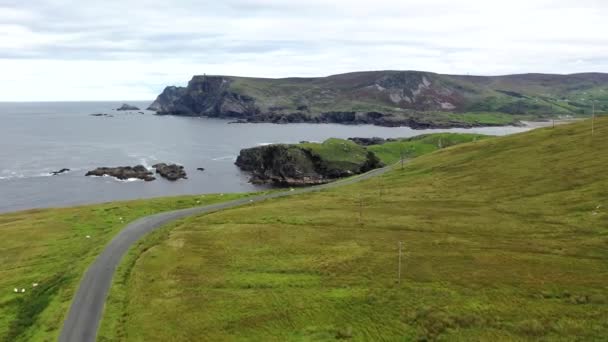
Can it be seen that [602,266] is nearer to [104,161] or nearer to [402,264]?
[402,264]

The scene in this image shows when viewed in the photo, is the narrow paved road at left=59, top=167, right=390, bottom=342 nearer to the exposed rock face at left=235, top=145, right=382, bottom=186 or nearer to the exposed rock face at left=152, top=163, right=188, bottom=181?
the exposed rock face at left=152, top=163, right=188, bottom=181

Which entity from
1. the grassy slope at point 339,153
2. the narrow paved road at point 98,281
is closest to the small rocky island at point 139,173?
the grassy slope at point 339,153

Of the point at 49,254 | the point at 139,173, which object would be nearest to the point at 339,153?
the point at 139,173

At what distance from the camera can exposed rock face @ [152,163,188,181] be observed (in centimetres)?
15656

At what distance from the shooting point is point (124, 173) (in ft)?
513

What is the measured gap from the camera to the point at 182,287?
160 ft

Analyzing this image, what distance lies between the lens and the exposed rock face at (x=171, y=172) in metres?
157

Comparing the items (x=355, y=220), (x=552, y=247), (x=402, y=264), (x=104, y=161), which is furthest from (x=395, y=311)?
(x=104, y=161)

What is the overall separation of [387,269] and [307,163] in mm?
113155

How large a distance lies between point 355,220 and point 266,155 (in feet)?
328

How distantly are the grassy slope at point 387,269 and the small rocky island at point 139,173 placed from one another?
7647 centimetres

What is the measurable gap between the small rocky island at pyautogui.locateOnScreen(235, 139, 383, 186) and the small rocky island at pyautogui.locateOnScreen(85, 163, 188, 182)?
82.6ft

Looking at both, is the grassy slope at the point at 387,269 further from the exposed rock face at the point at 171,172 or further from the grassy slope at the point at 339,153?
the exposed rock face at the point at 171,172

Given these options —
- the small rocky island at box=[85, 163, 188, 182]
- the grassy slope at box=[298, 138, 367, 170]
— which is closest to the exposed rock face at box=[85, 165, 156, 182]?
the small rocky island at box=[85, 163, 188, 182]
